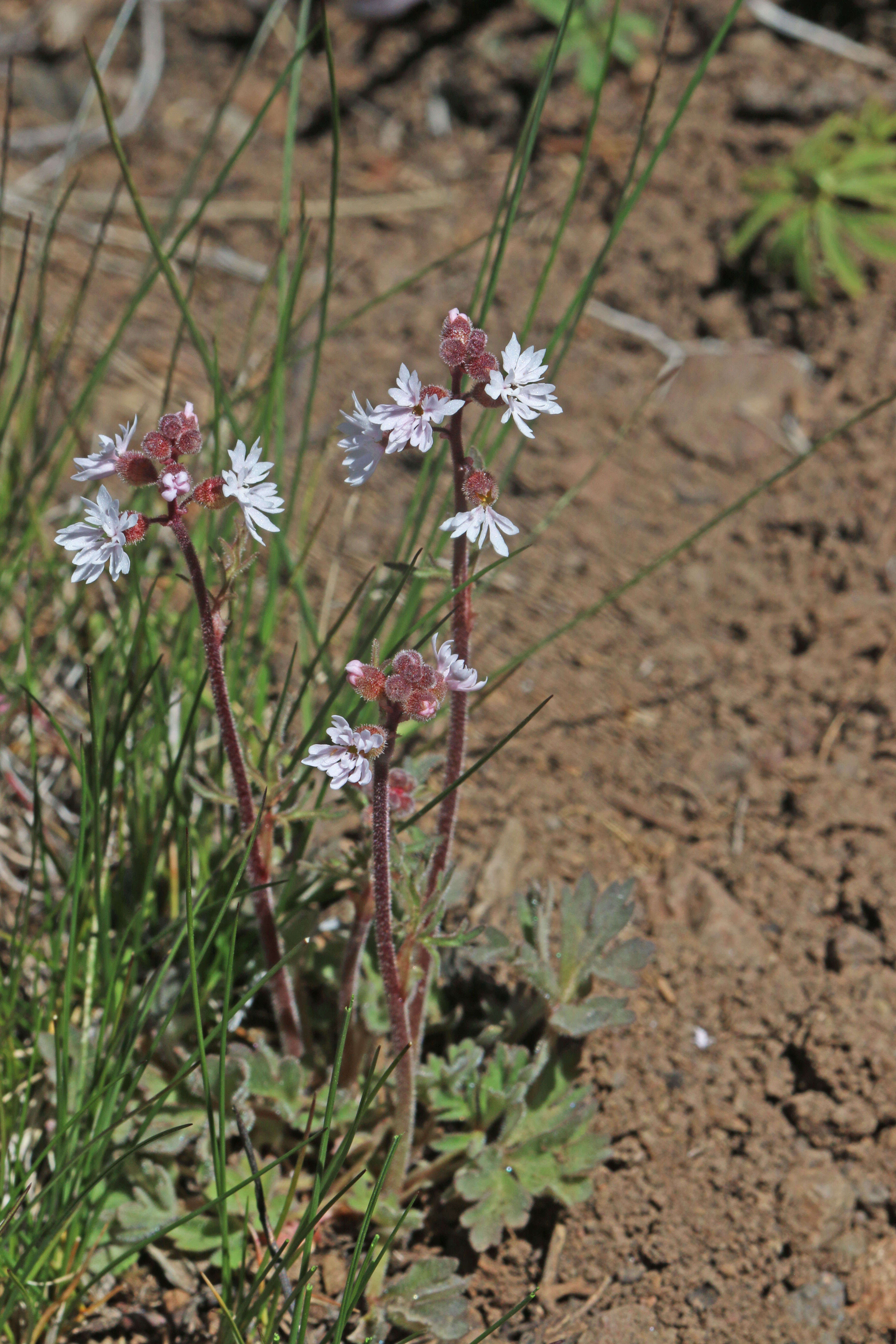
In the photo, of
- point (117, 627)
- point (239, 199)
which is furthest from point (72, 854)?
point (239, 199)

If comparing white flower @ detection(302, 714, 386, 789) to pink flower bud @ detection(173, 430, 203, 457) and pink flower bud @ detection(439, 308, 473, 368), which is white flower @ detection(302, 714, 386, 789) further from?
pink flower bud @ detection(439, 308, 473, 368)

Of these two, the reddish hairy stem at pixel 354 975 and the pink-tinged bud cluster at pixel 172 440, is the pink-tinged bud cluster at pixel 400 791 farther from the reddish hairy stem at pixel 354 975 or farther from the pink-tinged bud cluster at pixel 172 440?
the pink-tinged bud cluster at pixel 172 440

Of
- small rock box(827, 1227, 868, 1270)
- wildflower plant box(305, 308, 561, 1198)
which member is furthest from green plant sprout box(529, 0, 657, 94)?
small rock box(827, 1227, 868, 1270)

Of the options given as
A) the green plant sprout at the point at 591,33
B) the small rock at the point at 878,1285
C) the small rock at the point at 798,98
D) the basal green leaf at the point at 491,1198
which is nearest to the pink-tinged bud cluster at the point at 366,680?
the basal green leaf at the point at 491,1198

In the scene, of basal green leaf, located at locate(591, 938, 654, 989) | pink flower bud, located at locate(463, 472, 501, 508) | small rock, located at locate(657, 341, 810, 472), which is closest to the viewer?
pink flower bud, located at locate(463, 472, 501, 508)

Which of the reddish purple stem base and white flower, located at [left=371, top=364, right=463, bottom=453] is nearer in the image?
white flower, located at [left=371, top=364, right=463, bottom=453]

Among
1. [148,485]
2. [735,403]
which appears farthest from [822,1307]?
[735,403]

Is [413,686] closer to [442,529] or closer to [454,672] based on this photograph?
[454,672]
